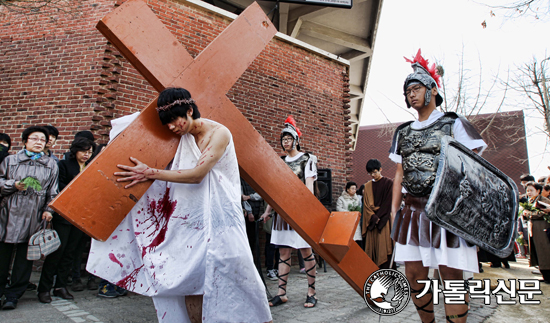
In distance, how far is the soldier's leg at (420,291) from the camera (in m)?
2.28

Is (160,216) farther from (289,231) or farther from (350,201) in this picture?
(350,201)

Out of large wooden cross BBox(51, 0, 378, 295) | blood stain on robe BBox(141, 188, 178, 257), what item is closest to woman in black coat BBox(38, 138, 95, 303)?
blood stain on robe BBox(141, 188, 178, 257)

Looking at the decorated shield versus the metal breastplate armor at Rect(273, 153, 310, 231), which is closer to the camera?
the decorated shield

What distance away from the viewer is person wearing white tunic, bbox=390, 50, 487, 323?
7.09 feet

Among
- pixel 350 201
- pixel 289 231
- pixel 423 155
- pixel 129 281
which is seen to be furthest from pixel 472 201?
pixel 350 201

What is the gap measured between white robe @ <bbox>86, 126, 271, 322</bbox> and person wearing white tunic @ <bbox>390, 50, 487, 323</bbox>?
1169 mm

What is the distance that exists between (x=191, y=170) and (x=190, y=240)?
15.1 inches

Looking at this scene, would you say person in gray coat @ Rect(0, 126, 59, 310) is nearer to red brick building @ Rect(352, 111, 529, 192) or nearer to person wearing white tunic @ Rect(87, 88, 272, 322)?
person wearing white tunic @ Rect(87, 88, 272, 322)

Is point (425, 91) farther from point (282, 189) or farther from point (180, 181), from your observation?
point (180, 181)

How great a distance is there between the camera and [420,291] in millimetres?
2318

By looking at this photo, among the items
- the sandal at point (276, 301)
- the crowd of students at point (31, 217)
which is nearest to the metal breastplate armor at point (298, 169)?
the sandal at point (276, 301)

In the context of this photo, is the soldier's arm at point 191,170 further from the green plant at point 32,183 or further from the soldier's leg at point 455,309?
the green plant at point 32,183

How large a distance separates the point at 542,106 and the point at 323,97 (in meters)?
11.1

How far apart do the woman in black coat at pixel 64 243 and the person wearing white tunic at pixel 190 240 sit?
2.38 m
